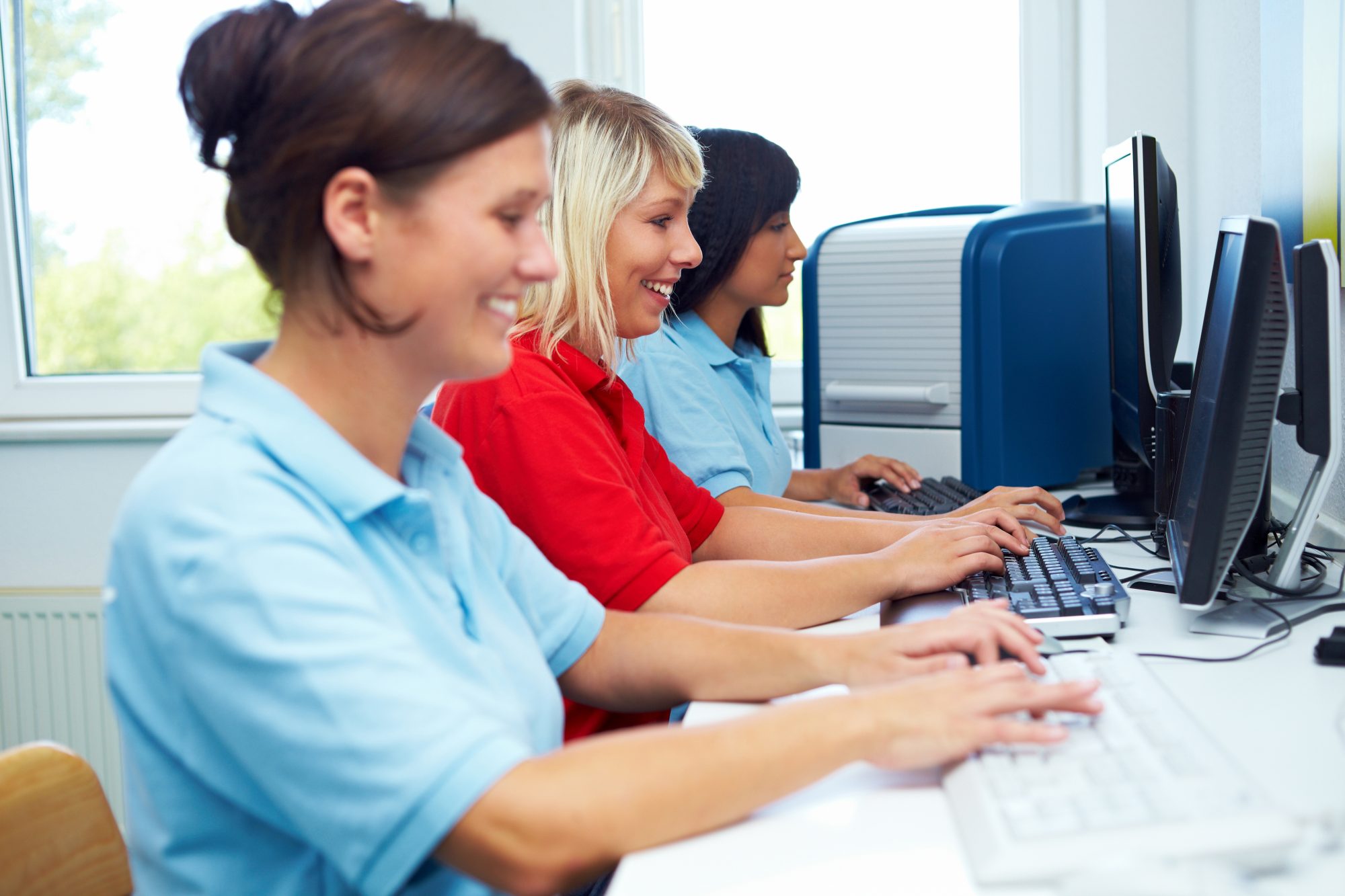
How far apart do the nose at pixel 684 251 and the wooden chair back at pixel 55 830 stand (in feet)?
2.73

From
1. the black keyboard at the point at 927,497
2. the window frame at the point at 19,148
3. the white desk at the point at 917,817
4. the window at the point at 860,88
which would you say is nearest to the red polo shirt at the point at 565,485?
the white desk at the point at 917,817

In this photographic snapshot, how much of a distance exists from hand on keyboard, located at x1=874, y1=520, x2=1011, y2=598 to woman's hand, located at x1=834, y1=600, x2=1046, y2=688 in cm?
27

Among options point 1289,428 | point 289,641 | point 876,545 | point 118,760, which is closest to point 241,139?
point 289,641

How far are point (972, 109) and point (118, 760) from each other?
7.61 ft

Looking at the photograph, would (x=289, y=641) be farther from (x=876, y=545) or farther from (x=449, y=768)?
(x=876, y=545)

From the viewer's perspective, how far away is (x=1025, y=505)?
144 cm

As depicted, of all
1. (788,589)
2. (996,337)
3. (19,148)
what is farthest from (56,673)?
(996,337)

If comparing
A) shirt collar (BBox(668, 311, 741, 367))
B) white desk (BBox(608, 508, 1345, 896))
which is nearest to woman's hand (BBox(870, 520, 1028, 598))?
white desk (BBox(608, 508, 1345, 896))

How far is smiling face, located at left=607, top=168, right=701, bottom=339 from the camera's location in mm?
1314

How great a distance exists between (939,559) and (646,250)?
493 mm

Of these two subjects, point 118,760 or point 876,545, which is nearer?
point 876,545

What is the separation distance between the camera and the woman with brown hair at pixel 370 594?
23.0 inches

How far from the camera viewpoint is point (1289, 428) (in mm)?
1513

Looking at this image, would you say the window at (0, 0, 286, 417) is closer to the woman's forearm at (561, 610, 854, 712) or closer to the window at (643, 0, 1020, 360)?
the window at (643, 0, 1020, 360)
